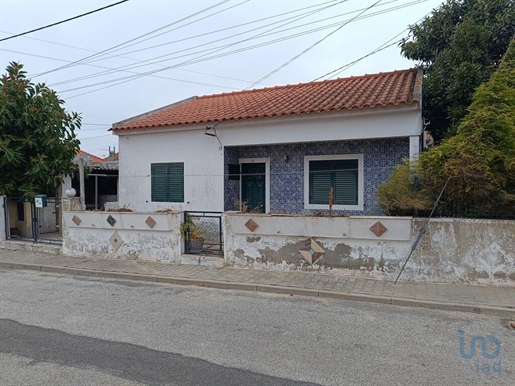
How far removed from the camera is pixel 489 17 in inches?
416

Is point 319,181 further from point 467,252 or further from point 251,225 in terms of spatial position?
point 467,252

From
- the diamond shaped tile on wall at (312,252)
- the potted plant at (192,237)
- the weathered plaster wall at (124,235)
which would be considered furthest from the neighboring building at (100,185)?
the diamond shaped tile on wall at (312,252)

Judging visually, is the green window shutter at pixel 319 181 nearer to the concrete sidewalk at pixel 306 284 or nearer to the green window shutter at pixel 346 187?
the green window shutter at pixel 346 187

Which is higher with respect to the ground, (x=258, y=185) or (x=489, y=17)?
(x=489, y=17)

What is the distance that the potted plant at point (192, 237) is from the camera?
9.32 meters

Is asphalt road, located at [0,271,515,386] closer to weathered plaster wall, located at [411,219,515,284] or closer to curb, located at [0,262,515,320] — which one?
curb, located at [0,262,515,320]

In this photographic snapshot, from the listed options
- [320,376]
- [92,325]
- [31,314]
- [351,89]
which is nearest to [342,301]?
[320,376]

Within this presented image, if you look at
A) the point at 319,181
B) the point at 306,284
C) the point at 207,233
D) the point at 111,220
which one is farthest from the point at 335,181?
the point at 111,220

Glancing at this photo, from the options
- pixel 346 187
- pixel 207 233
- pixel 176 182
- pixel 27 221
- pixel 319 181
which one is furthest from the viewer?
pixel 27 221

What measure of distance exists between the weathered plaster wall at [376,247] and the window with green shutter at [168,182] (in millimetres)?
4277

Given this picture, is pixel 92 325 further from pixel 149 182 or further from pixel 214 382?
pixel 149 182

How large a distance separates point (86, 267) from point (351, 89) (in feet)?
29.9

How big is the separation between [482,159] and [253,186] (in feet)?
23.9

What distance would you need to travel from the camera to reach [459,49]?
1041cm
